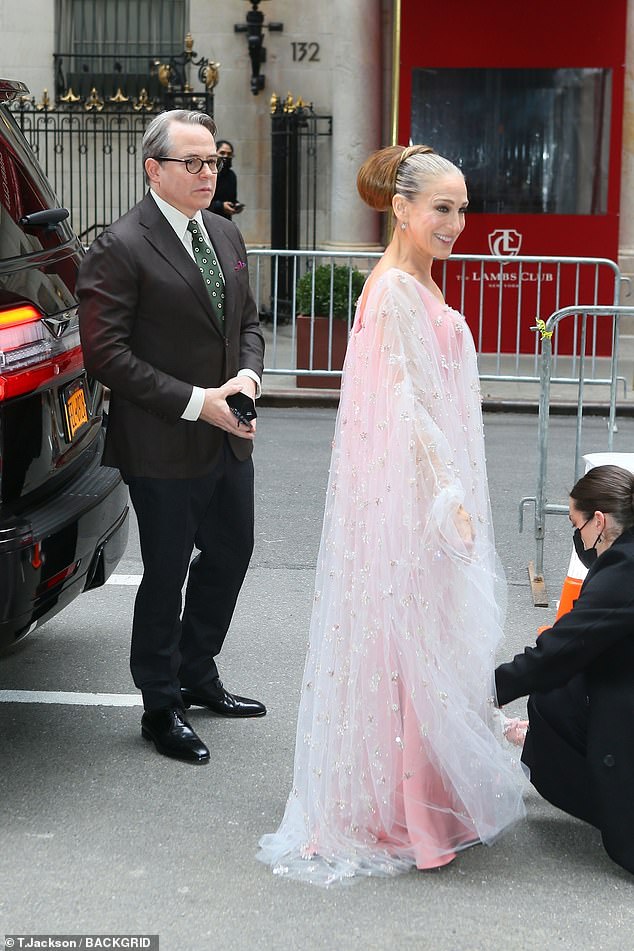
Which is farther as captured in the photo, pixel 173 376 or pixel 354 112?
pixel 354 112

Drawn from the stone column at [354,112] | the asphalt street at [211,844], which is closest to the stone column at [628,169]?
the stone column at [354,112]

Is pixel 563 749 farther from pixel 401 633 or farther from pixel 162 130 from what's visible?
pixel 162 130

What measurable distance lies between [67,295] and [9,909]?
1828mm

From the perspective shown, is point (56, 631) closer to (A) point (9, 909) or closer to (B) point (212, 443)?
(B) point (212, 443)

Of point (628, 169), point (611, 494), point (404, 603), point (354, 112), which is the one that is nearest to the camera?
point (404, 603)

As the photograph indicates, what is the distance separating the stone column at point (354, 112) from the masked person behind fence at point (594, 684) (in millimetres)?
10086

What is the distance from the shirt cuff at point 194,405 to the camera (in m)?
3.95

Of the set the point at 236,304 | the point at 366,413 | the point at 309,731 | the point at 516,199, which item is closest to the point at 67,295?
the point at 236,304

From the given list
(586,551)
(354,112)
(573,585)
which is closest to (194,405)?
(586,551)

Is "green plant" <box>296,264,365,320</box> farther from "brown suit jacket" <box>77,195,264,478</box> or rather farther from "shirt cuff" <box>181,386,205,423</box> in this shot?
"shirt cuff" <box>181,386,205,423</box>

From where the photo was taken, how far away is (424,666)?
3.54m

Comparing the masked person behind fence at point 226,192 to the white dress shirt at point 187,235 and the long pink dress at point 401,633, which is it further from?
the long pink dress at point 401,633

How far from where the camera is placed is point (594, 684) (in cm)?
360

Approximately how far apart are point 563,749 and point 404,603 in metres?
0.60
